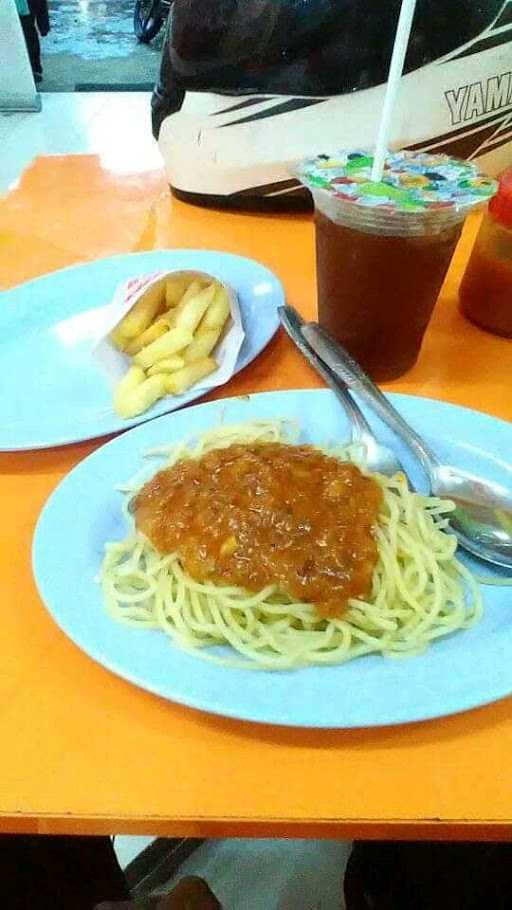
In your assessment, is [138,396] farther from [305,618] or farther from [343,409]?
[305,618]

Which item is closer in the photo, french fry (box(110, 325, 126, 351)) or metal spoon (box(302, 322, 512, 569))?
metal spoon (box(302, 322, 512, 569))

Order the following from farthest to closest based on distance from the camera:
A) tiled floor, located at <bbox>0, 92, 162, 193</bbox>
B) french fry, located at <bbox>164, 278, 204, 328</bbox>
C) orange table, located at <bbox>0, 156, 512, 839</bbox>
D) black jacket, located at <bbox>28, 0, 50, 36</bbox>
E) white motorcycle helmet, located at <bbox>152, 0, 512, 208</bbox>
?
black jacket, located at <bbox>28, 0, 50, 36</bbox>, tiled floor, located at <bbox>0, 92, 162, 193</bbox>, white motorcycle helmet, located at <bbox>152, 0, 512, 208</bbox>, french fry, located at <bbox>164, 278, 204, 328</bbox>, orange table, located at <bbox>0, 156, 512, 839</bbox>

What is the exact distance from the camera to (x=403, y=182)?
0.85 meters

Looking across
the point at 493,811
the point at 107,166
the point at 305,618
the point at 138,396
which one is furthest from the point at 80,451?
the point at 107,166

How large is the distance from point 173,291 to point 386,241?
342 mm

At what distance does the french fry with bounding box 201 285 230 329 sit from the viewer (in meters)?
1.00

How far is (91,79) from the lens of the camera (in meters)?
6.23

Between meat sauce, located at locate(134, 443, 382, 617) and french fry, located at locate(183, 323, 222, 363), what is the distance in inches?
9.8

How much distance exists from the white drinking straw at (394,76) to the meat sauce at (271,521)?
350mm

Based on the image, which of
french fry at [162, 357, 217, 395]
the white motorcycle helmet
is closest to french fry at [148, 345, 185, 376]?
Result: french fry at [162, 357, 217, 395]

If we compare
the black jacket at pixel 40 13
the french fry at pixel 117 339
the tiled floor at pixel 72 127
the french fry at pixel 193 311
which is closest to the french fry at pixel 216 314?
the french fry at pixel 193 311

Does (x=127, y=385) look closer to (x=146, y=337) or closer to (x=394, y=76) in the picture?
(x=146, y=337)

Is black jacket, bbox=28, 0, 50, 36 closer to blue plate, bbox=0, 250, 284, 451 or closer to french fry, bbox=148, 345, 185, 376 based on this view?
blue plate, bbox=0, 250, 284, 451

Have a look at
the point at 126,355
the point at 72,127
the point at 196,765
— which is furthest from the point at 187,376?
the point at 72,127
